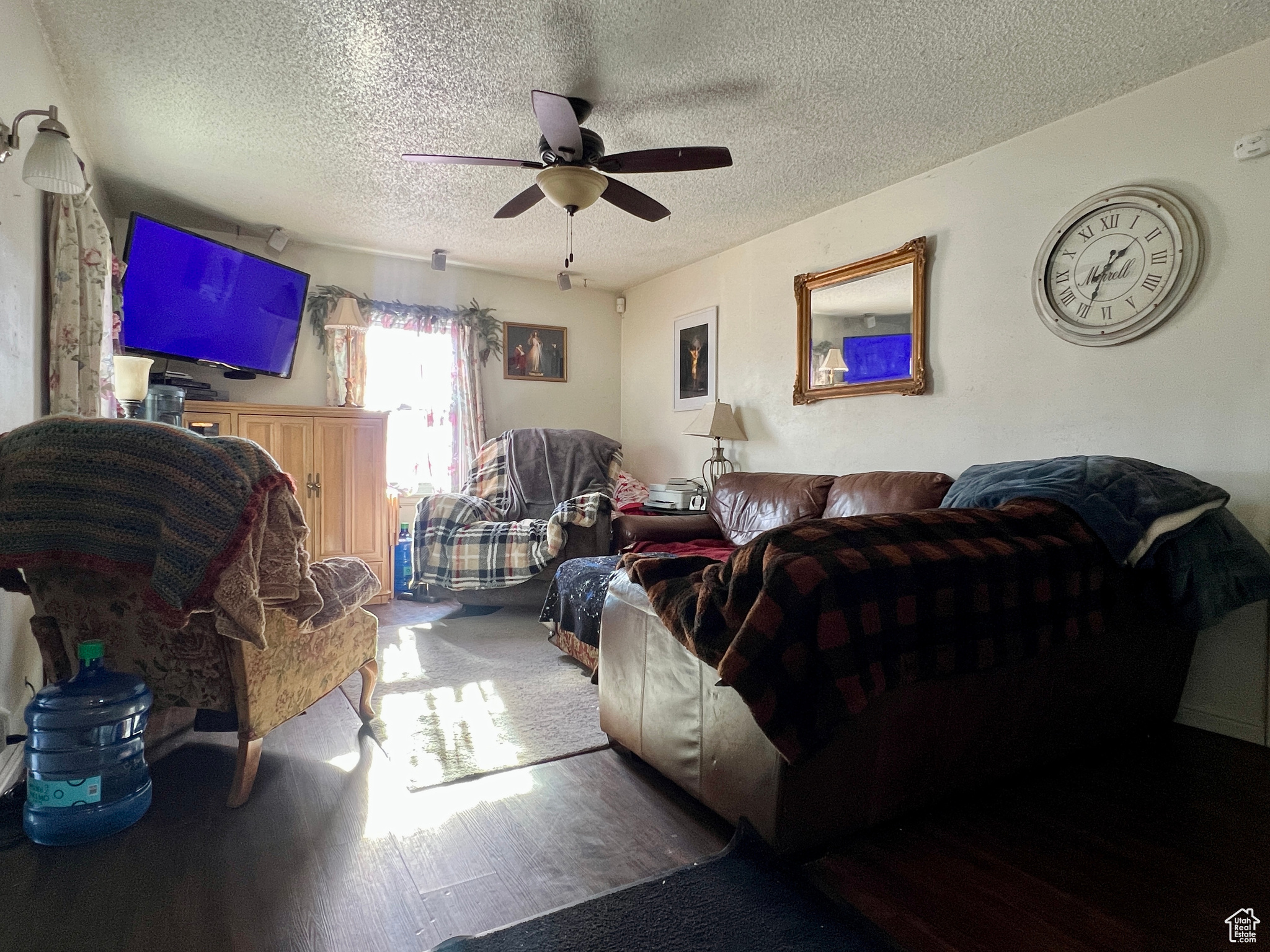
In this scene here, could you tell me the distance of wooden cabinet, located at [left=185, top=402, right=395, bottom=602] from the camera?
3.81 m

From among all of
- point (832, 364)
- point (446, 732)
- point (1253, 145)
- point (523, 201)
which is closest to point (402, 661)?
point (446, 732)

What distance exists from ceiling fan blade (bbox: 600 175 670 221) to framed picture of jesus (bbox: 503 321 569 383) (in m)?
2.52

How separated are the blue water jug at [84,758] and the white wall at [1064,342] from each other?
327 cm

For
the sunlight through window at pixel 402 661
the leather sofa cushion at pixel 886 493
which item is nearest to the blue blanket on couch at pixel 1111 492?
the leather sofa cushion at pixel 886 493

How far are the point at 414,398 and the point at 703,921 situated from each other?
14.2ft

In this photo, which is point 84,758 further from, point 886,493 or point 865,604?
point 886,493

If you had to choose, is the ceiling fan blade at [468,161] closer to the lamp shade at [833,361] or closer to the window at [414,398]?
the lamp shade at [833,361]

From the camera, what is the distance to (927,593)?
4.58 feet

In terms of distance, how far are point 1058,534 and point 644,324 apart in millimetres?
4112

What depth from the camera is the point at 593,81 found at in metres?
2.49

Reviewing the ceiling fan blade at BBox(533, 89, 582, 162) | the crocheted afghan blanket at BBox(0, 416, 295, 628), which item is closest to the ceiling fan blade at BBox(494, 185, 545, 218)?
the ceiling fan blade at BBox(533, 89, 582, 162)

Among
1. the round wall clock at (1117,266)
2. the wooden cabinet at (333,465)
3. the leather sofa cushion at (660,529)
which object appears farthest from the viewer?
the wooden cabinet at (333,465)

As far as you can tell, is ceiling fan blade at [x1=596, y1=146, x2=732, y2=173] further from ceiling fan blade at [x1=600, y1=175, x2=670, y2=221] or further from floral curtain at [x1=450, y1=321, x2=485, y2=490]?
floral curtain at [x1=450, y1=321, x2=485, y2=490]

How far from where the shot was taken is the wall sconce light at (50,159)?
1.68 m
